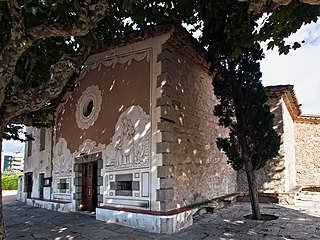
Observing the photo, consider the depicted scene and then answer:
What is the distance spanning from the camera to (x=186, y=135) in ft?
24.0

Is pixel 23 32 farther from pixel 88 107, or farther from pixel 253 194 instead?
pixel 253 194

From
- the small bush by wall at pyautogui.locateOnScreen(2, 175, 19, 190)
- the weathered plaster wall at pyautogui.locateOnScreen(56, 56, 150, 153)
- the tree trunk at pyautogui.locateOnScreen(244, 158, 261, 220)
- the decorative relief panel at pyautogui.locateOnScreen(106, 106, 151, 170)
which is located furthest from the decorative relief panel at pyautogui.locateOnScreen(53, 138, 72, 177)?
the small bush by wall at pyautogui.locateOnScreen(2, 175, 19, 190)

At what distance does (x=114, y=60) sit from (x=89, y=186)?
3.83 metres

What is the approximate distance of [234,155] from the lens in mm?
7422

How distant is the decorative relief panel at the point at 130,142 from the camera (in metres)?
6.67

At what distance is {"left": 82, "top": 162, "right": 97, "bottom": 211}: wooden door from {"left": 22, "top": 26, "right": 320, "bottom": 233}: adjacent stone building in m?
0.03

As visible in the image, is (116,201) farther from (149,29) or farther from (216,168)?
(149,29)

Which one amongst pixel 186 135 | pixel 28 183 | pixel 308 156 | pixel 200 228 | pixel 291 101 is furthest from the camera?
pixel 308 156

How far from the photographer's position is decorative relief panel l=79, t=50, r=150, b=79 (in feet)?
23.4

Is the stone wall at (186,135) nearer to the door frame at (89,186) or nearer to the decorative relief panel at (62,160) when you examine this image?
the door frame at (89,186)

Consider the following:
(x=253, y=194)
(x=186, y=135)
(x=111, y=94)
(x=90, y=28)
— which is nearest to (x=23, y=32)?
(x=90, y=28)

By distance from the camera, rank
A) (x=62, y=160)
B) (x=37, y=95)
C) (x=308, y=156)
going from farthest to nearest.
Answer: (x=308, y=156) → (x=62, y=160) → (x=37, y=95)

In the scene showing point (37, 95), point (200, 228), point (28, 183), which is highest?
point (37, 95)

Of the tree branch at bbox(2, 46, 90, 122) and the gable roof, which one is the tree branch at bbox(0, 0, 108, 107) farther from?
the gable roof
